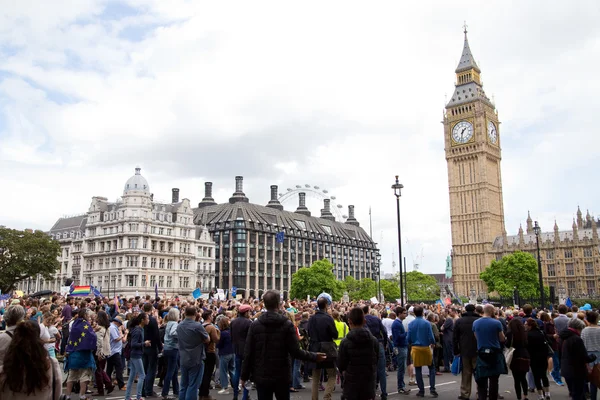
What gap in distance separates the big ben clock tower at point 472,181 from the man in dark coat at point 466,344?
355 ft

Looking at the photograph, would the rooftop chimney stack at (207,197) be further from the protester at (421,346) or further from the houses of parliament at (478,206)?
the protester at (421,346)

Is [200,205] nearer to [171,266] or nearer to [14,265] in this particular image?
[171,266]

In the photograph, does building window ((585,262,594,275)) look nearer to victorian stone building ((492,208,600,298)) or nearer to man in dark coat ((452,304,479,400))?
victorian stone building ((492,208,600,298))

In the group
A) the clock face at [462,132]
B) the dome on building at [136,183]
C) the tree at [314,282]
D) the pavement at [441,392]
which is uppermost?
the clock face at [462,132]

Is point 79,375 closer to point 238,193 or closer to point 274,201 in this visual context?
point 238,193

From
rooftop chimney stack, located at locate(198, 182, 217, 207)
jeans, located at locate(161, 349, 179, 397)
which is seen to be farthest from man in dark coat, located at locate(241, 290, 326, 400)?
rooftop chimney stack, located at locate(198, 182, 217, 207)

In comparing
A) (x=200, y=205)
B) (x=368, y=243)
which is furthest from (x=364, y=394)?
(x=368, y=243)

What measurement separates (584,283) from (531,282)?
75.0ft

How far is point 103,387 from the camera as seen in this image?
15031 mm

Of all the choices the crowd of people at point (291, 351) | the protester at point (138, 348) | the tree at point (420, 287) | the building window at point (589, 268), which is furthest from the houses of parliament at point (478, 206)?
the protester at point (138, 348)

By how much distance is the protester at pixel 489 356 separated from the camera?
11930 mm

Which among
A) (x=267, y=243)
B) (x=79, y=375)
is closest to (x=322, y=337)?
(x=79, y=375)

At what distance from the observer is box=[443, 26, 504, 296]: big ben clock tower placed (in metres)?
118

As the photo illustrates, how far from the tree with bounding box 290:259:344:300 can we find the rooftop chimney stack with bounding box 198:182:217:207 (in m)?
31.3
